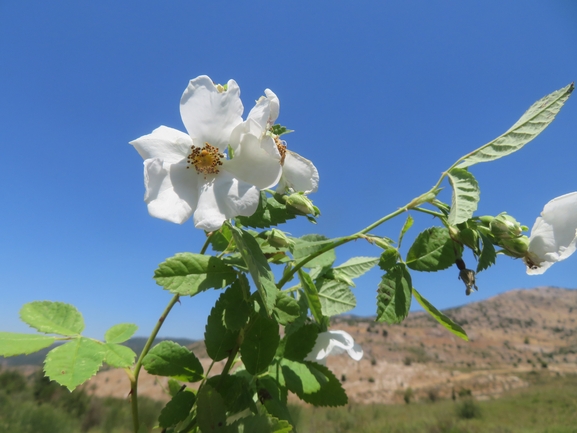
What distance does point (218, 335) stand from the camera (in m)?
0.59

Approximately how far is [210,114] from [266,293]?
279mm

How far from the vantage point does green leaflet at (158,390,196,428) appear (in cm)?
56

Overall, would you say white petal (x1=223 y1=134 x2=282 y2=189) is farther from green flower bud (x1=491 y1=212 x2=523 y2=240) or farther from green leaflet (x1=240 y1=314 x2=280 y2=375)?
green flower bud (x1=491 y1=212 x2=523 y2=240)

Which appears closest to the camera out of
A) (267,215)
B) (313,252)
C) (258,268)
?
(258,268)

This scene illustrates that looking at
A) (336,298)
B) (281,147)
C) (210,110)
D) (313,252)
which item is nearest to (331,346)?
(336,298)

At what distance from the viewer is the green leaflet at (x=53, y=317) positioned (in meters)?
0.66

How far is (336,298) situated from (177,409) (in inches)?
14.2

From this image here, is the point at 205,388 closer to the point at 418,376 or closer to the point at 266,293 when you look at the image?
the point at 266,293

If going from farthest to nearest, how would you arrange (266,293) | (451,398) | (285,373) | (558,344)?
1. (558,344)
2. (451,398)
3. (285,373)
4. (266,293)

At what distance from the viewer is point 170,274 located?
0.54m

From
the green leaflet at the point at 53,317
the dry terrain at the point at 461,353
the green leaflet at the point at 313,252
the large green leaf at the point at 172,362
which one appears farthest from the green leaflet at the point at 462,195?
the dry terrain at the point at 461,353

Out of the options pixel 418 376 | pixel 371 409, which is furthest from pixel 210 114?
pixel 418 376

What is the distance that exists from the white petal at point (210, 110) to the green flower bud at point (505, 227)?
1.42 feet

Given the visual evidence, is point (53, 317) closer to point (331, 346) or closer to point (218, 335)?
point (218, 335)
